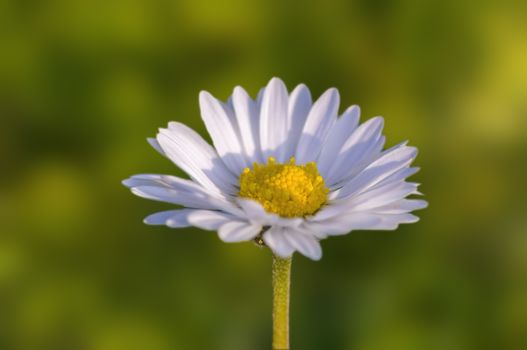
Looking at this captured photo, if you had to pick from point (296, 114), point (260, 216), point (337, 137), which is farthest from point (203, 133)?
point (260, 216)

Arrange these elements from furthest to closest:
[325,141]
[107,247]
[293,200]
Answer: [107,247], [325,141], [293,200]

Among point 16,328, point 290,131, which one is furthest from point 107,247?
point 290,131

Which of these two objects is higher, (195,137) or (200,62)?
(200,62)

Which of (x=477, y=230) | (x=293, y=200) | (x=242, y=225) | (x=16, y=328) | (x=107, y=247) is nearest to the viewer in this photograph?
(x=242, y=225)

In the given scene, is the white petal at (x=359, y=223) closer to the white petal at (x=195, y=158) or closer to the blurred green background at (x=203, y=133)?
the white petal at (x=195, y=158)

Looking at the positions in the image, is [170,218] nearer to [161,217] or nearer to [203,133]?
[161,217]

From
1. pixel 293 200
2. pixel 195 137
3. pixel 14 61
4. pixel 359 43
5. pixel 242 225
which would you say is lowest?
pixel 242 225

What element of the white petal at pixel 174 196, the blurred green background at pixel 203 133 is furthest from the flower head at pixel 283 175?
the blurred green background at pixel 203 133

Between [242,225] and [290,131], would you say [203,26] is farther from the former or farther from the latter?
[242,225]

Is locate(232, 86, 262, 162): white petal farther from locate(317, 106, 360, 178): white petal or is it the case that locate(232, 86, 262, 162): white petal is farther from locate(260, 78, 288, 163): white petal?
locate(317, 106, 360, 178): white petal
